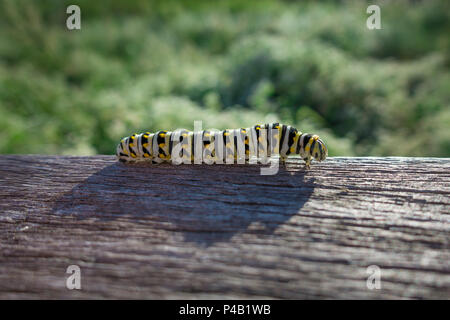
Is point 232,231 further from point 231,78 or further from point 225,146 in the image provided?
point 231,78

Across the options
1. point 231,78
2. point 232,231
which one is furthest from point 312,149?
point 231,78

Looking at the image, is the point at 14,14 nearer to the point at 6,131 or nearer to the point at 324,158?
the point at 6,131

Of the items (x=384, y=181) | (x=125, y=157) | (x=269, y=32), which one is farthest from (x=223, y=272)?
(x=269, y=32)

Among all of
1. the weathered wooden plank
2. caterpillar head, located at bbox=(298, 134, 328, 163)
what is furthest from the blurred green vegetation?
the weathered wooden plank

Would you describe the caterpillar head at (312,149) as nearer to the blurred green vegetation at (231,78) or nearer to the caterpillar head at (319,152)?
the caterpillar head at (319,152)

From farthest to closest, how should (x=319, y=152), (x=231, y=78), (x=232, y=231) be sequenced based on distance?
1. (x=231, y=78)
2. (x=319, y=152)
3. (x=232, y=231)

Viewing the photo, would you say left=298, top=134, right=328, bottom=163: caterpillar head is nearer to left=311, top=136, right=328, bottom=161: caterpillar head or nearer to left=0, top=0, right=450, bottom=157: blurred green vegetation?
left=311, top=136, right=328, bottom=161: caterpillar head
